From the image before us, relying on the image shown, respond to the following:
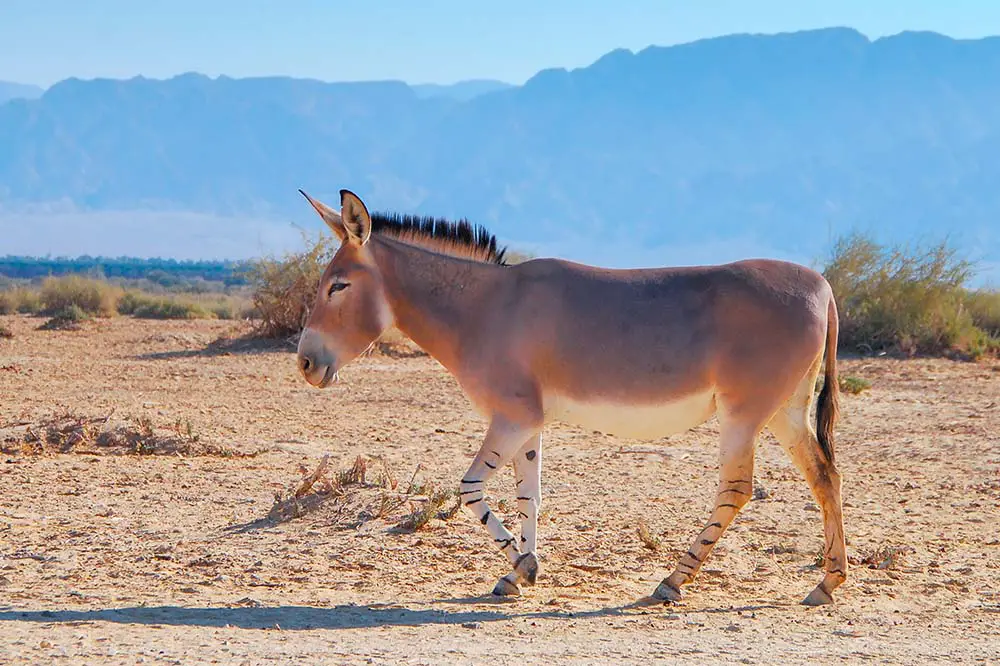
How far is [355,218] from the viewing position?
7.71 meters

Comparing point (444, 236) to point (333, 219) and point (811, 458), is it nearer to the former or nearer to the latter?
point (333, 219)

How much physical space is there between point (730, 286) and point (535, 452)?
1.65 meters

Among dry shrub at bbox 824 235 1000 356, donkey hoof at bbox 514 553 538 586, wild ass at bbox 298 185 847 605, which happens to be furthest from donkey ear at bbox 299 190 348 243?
dry shrub at bbox 824 235 1000 356

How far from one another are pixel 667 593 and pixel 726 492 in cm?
73

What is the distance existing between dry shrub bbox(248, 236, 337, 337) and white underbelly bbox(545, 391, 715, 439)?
15485mm

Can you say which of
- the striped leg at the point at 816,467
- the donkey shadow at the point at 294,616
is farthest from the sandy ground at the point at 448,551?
the striped leg at the point at 816,467

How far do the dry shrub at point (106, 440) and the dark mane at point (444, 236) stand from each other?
4854mm

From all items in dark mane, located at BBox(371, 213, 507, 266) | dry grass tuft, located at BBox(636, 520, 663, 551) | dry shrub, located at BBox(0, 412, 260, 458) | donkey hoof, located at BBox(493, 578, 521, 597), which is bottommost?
donkey hoof, located at BBox(493, 578, 521, 597)

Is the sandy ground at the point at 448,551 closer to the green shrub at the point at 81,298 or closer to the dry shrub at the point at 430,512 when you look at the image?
the dry shrub at the point at 430,512

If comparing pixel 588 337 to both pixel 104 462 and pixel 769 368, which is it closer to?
pixel 769 368

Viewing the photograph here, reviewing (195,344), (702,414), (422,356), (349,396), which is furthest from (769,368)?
(195,344)

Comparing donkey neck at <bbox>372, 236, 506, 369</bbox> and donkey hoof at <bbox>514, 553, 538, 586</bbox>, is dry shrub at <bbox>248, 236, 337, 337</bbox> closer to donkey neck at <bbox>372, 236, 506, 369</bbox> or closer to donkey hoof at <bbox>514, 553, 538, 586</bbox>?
donkey neck at <bbox>372, 236, 506, 369</bbox>

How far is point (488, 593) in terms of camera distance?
768 centimetres

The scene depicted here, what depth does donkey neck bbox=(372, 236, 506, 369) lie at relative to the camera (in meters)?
7.82
